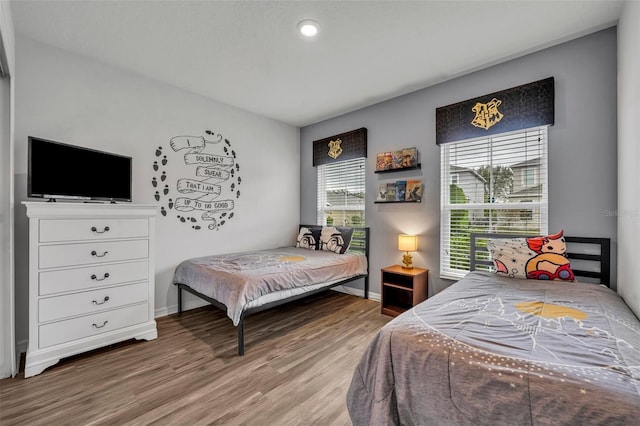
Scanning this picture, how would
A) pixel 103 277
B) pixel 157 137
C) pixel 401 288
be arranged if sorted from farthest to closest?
pixel 157 137, pixel 401 288, pixel 103 277

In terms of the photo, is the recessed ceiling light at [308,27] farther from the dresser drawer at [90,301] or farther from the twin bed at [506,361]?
the dresser drawer at [90,301]

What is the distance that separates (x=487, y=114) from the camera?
278 centimetres

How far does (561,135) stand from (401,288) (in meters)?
2.03

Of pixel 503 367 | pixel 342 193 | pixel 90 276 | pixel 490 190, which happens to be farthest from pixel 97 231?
pixel 490 190

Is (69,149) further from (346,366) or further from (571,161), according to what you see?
(571,161)

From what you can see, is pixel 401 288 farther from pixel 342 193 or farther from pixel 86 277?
pixel 86 277

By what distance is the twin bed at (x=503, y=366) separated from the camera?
873 mm

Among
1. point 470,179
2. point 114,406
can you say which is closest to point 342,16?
point 470,179

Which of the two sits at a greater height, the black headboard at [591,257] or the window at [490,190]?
the window at [490,190]

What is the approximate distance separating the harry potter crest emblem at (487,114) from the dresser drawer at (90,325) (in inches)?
146

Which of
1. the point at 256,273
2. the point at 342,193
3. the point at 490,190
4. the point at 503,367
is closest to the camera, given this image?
the point at 503,367

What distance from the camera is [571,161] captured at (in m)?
2.36

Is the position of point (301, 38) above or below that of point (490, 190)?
above

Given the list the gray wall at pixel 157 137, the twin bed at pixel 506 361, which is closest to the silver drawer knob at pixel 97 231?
the gray wall at pixel 157 137
